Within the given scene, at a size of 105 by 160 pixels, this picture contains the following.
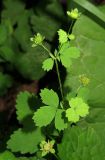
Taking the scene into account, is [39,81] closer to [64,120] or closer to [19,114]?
[19,114]

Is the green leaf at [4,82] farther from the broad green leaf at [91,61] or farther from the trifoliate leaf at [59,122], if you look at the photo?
the trifoliate leaf at [59,122]

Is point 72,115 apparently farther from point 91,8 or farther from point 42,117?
point 91,8

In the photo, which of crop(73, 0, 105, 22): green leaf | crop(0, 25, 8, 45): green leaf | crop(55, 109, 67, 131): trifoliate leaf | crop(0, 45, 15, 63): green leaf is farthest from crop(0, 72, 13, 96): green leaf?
crop(55, 109, 67, 131): trifoliate leaf

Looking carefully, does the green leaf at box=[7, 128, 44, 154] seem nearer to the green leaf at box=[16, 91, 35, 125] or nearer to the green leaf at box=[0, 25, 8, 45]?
the green leaf at box=[16, 91, 35, 125]

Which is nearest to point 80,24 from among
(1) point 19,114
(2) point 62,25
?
(1) point 19,114

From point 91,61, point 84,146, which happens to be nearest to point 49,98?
point 84,146

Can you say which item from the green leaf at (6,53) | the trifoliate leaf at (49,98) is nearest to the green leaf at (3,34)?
the green leaf at (6,53)
